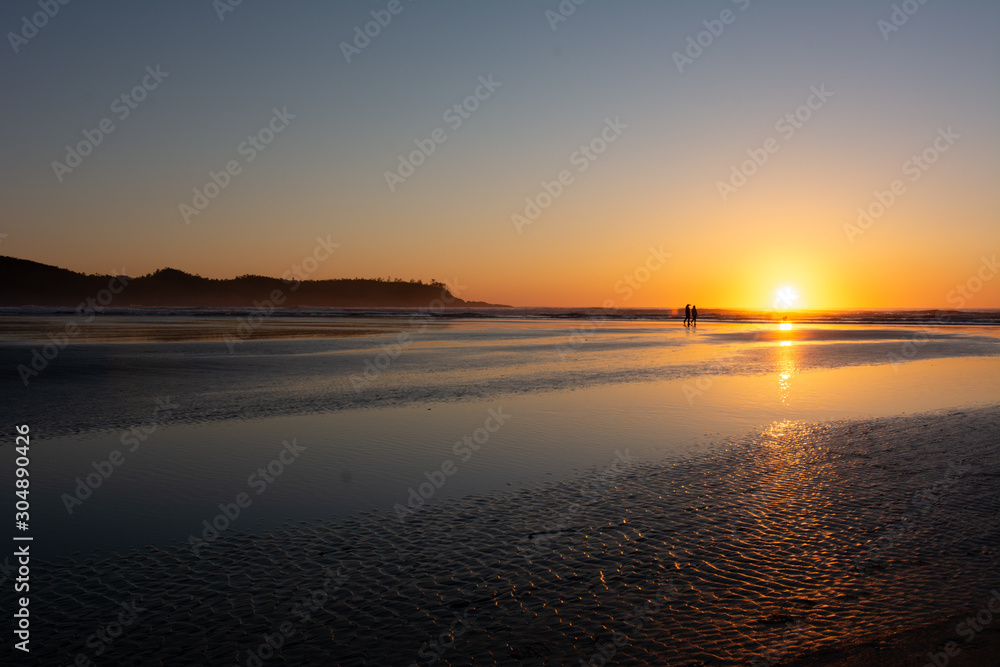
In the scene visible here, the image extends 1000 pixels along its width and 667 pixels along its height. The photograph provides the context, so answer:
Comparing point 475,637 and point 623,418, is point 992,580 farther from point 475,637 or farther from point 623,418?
point 623,418

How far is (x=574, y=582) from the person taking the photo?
6.29 meters

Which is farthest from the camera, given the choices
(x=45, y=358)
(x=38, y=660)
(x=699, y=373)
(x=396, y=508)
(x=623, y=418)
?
(x=45, y=358)

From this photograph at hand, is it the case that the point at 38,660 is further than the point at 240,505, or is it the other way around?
the point at 240,505

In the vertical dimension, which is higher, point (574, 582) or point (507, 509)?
point (507, 509)

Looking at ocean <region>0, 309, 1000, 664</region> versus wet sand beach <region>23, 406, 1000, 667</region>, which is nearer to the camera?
wet sand beach <region>23, 406, 1000, 667</region>

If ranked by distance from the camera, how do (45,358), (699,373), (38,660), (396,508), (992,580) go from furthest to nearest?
(45,358) → (699,373) → (396,508) → (992,580) → (38,660)

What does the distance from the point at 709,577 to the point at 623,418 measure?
28.9 ft

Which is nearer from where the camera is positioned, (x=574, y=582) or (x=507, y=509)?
(x=574, y=582)

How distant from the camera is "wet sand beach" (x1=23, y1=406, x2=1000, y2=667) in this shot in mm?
5109

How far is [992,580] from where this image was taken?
6.15m

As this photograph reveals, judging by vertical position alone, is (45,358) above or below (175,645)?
above

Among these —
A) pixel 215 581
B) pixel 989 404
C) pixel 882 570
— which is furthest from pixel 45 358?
pixel 989 404

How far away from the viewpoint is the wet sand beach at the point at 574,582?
5.11 metres

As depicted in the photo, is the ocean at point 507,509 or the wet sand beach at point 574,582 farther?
the ocean at point 507,509
